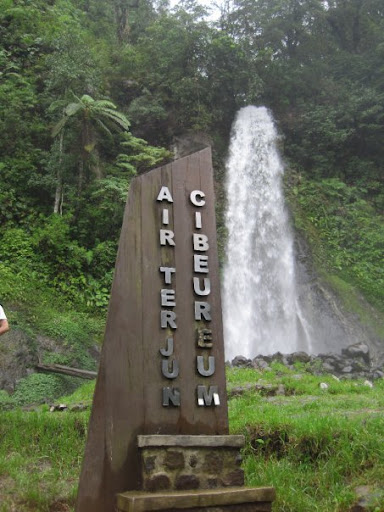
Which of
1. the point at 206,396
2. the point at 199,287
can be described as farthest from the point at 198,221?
the point at 206,396

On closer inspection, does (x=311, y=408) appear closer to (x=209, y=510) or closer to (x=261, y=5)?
(x=209, y=510)

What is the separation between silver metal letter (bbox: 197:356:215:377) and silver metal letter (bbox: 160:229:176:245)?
3.16 feet

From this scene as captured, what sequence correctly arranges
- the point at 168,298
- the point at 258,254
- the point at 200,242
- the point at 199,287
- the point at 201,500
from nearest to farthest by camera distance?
the point at 201,500
the point at 168,298
the point at 199,287
the point at 200,242
the point at 258,254

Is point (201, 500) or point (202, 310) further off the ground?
point (202, 310)

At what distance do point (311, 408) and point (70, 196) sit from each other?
1023 cm

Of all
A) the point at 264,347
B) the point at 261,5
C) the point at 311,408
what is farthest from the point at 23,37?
the point at 311,408

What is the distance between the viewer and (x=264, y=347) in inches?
572

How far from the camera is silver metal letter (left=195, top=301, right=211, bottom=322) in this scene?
4027mm

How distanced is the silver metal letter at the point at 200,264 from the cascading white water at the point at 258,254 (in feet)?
32.1

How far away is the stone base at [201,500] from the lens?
3.08m

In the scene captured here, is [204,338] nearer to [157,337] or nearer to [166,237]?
[157,337]

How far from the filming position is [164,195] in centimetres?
429

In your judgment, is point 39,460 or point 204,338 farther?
point 39,460

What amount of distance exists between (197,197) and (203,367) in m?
1.50
